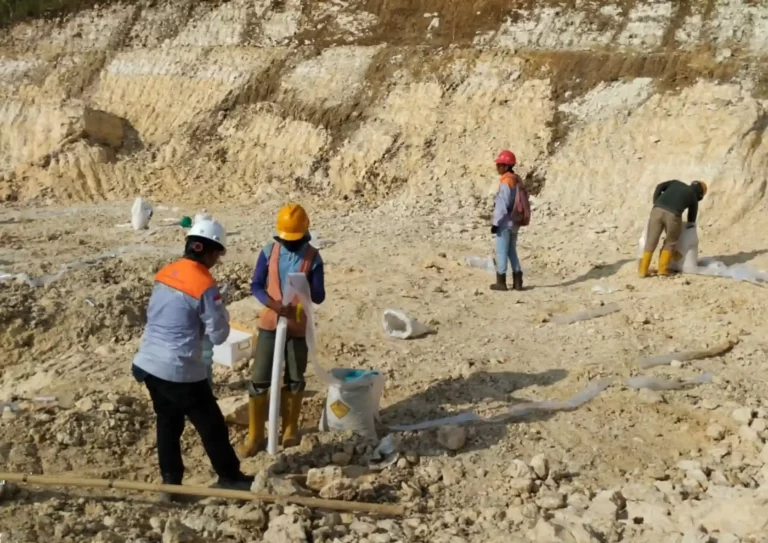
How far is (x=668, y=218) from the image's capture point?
8.25m

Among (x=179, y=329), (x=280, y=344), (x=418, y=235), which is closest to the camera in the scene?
(x=179, y=329)

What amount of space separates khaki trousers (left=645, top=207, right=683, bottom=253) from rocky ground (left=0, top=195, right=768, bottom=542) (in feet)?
1.40

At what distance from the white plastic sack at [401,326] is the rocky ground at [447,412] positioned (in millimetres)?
119

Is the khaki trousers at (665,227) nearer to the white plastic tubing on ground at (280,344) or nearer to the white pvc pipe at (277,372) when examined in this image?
the white plastic tubing on ground at (280,344)

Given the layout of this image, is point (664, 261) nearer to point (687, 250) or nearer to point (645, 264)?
point (645, 264)

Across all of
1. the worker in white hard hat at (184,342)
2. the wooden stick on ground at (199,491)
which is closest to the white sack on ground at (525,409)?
the wooden stick on ground at (199,491)

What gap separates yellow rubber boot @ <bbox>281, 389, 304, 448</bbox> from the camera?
4.72 metres

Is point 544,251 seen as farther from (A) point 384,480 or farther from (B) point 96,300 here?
(A) point 384,480

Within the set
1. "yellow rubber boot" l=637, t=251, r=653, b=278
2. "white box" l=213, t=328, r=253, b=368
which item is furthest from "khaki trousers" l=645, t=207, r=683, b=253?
"white box" l=213, t=328, r=253, b=368

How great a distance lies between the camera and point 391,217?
11688mm

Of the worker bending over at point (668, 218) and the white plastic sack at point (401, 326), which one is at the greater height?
the worker bending over at point (668, 218)

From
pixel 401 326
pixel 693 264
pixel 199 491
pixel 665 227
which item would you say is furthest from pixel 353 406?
pixel 693 264

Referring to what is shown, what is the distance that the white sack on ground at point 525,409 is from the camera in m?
4.98

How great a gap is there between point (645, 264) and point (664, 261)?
0.67 feet
